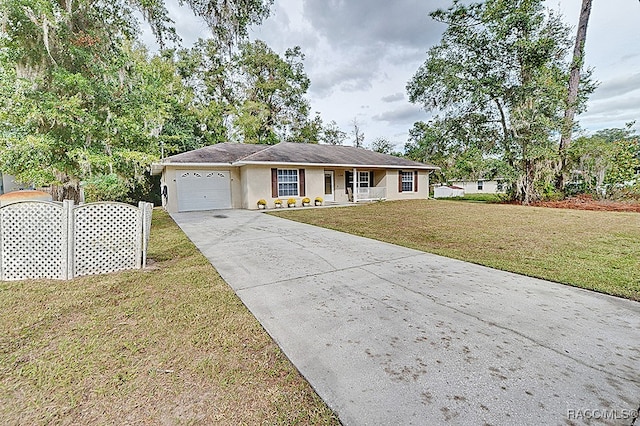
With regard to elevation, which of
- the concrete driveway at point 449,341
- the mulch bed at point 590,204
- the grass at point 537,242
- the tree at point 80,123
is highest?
the tree at point 80,123

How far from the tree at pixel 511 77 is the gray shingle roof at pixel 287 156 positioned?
198 inches


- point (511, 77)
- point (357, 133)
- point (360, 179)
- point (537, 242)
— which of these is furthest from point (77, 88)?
point (357, 133)

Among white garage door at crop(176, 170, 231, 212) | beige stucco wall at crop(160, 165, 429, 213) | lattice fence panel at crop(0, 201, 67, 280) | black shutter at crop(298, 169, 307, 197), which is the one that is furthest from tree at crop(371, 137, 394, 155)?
lattice fence panel at crop(0, 201, 67, 280)

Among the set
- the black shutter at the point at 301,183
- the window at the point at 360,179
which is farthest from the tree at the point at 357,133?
the black shutter at the point at 301,183

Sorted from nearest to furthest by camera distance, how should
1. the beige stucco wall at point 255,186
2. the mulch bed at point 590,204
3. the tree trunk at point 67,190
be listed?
the tree trunk at point 67,190 < the mulch bed at point 590,204 < the beige stucco wall at point 255,186

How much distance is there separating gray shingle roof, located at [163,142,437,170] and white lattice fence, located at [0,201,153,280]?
29.2 ft

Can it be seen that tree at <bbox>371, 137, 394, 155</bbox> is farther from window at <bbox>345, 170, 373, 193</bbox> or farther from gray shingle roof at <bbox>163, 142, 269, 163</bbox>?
gray shingle roof at <bbox>163, 142, 269, 163</bbox>

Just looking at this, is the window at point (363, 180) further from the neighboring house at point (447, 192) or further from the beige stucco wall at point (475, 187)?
the beige stucco wall at point (475, 187)

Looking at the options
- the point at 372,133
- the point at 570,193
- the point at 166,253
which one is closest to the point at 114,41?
the point at 166,253

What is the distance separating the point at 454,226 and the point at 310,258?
5.43 meters

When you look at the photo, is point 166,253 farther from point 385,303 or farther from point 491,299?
point 491,299

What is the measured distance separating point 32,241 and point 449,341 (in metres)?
5.59

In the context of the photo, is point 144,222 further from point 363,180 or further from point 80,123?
point 363,180

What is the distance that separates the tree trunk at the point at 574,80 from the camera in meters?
14.6
